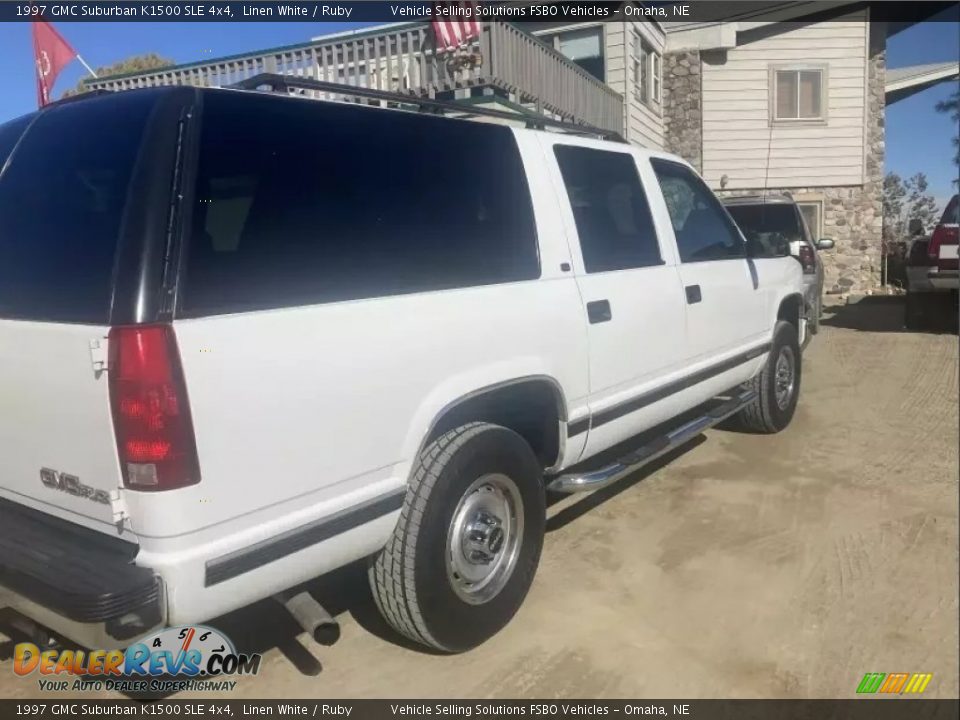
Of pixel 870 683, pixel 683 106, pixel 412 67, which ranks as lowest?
pixel 870 683

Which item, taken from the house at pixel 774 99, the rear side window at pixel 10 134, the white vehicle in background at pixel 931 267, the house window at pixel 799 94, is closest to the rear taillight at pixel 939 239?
the white vehicle in background at pixel 931 267

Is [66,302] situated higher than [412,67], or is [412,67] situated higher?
[412,67]

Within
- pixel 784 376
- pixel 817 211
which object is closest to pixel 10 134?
pixel 784 376

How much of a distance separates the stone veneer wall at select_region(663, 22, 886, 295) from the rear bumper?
16.2m

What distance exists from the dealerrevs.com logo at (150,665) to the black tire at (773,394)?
4008 mm

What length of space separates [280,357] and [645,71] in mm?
15642

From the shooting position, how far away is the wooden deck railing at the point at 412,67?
426 inches

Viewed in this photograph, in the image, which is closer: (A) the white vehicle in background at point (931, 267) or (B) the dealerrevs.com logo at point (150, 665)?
(B) the dealerrevs.com logo at point (150, 665)

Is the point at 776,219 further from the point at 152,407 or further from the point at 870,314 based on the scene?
the point at 152,407

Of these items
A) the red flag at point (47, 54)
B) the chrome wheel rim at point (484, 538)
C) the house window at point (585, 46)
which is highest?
the house window at point (585, 46)

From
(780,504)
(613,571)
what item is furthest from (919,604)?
(780,504)

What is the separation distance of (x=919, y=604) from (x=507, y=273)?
6.45 ft

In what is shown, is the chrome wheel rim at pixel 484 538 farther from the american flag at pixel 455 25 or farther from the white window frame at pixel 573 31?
the white window frame at pixel 573 31
